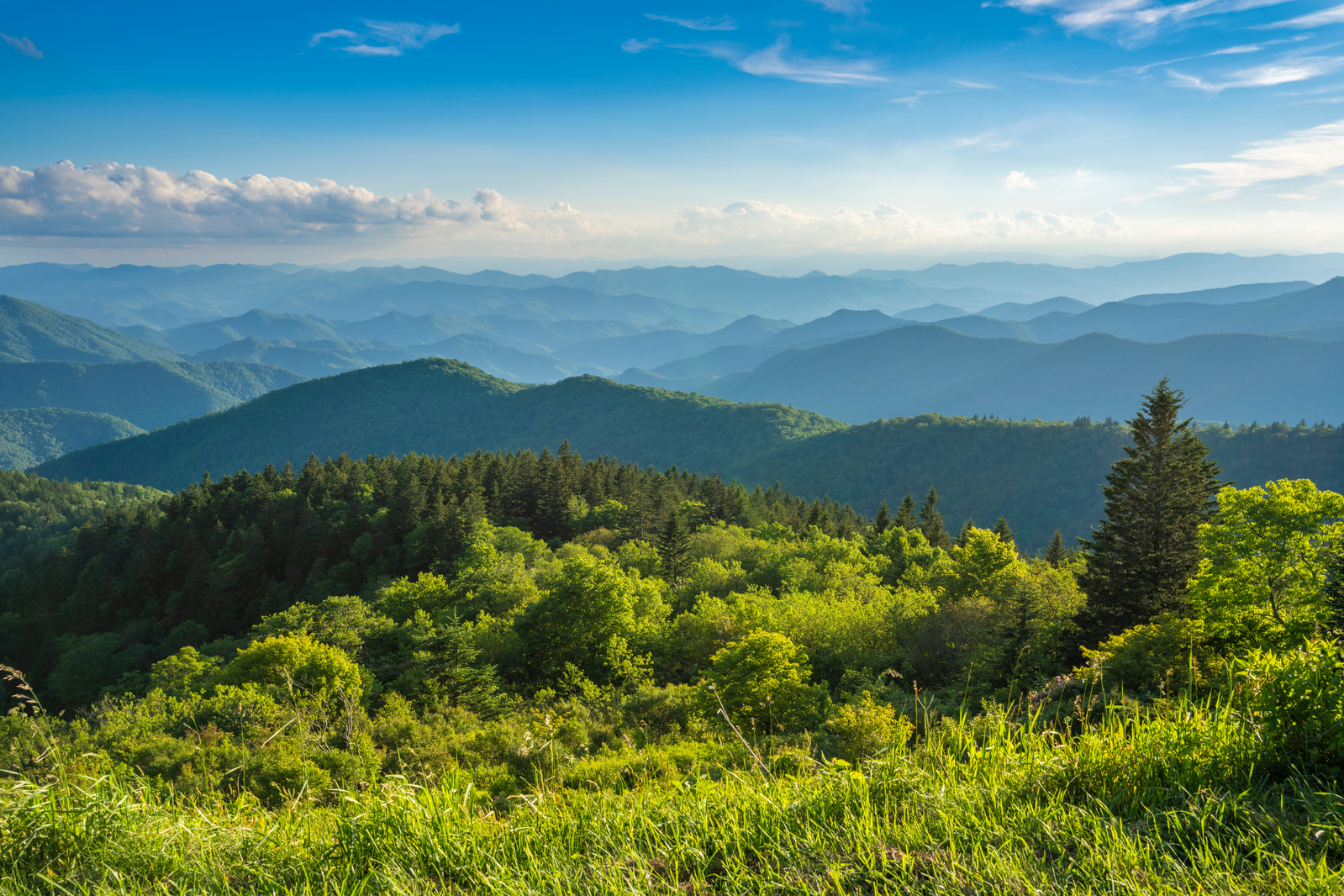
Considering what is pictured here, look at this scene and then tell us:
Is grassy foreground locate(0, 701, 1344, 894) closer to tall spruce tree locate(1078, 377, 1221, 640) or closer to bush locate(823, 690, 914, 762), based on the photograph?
bush locate(823, 690, 914, 762)

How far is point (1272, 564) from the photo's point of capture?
2011cm

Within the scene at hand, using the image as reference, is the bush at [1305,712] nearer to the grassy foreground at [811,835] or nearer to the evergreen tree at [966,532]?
the grassy foreground at [811,835]

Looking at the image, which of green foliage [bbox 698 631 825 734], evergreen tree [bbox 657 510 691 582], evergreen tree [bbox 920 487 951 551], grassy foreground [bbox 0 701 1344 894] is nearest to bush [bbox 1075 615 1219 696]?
green foliage [bbox 698 631 825 734]

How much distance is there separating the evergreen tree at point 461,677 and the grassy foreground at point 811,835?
24403 millimetres

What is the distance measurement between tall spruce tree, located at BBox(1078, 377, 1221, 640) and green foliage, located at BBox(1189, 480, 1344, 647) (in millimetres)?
6072

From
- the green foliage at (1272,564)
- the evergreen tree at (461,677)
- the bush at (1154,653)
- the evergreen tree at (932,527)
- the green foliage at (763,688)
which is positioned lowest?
the evergreen tree at (932,527)

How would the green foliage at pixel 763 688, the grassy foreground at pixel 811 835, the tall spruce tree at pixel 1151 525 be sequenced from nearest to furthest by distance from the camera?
the grassy foreground at pixel 811 835 < the green foliage at pixel 763 688 < the tall spruce tree at pixel 1151 525

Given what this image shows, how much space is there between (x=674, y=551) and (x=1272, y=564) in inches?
1455

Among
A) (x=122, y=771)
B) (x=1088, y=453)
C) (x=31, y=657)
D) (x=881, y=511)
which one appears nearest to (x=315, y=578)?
(x=31, y=657)

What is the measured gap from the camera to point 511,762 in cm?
1777

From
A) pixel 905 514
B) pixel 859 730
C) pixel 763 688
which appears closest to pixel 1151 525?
pixel 763 688

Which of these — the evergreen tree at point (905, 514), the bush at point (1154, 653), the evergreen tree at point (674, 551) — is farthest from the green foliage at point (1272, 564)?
the evergreen tree at point (905, 514)

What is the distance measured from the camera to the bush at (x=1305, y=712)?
13.1ft

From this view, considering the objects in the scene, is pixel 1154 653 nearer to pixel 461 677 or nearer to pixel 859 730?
pixel 859 730
